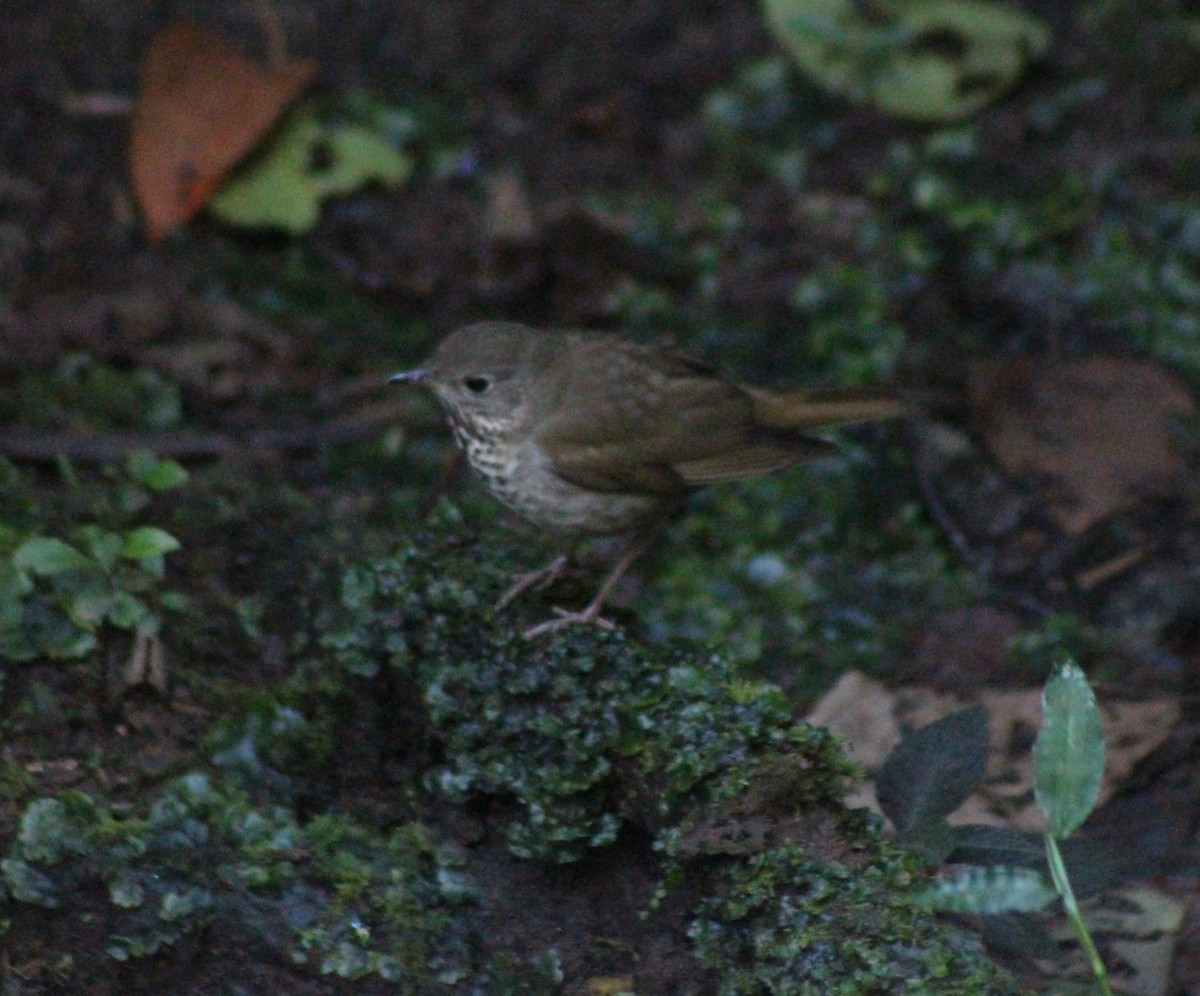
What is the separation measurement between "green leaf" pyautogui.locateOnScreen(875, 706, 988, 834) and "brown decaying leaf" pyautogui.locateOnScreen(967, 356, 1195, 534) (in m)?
2.11

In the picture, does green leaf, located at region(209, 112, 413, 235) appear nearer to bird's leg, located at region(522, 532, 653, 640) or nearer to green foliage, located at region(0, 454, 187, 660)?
green foliage, located at region(0, 454, 187, 660)

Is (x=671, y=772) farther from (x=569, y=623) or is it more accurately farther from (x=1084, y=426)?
(x=1084, y=426)

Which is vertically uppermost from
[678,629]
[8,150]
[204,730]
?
[8,150]

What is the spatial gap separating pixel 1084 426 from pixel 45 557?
3401 mm

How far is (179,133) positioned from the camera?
6.23m

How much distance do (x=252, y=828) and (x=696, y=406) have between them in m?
1.63

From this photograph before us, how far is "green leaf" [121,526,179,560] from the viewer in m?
4.11

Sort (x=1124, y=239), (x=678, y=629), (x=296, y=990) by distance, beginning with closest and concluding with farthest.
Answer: (x=296, y=990), (x=678, y=629), (x=1124, y=239)

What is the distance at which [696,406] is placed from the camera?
4.48m

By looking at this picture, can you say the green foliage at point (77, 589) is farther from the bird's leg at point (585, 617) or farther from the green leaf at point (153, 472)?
the bird's leg at point (585, 617)

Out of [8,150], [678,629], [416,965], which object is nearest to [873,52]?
[678,629]

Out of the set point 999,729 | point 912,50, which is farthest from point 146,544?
point 912,50

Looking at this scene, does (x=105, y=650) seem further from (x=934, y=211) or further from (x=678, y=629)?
(x=934, y=211)

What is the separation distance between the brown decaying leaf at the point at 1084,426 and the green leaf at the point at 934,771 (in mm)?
2110
